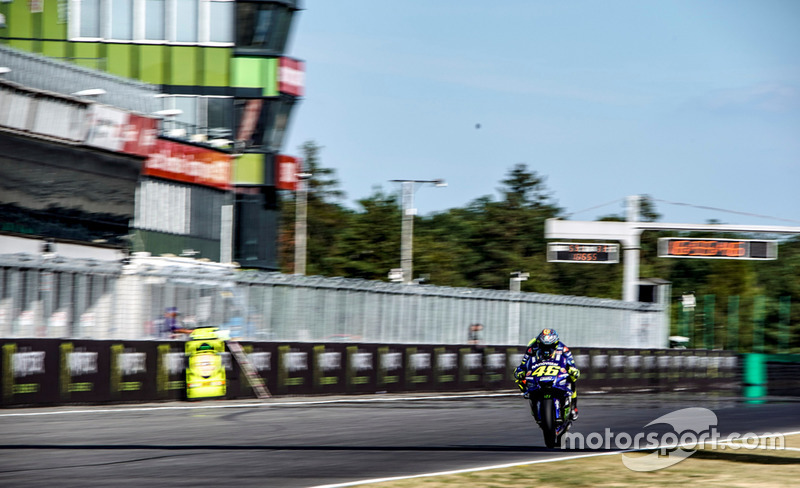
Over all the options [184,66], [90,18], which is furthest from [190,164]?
[90,18]

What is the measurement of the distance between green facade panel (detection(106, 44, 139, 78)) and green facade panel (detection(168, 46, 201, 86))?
1.48 m

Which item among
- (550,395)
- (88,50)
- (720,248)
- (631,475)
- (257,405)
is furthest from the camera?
(88,50)

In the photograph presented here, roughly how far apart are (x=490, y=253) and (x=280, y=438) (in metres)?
84.8

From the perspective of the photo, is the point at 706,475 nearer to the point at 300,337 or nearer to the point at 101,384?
the point at 101,384

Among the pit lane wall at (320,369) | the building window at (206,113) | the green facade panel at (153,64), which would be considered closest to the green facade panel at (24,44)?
the green facade panel at (153,64)

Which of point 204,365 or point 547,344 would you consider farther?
point 204,365

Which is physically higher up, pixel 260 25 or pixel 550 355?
pixel 260 25

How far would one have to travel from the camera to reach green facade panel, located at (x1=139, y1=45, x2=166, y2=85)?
137 feet

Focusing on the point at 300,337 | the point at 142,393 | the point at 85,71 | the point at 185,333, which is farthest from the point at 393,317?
the point at 85,71

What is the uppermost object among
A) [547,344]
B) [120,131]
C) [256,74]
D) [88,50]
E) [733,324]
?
[88,50]

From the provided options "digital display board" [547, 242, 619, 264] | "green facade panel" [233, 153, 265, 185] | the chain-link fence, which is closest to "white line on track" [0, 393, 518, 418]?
the chain-link fence

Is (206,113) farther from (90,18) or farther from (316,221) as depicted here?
(316,221)

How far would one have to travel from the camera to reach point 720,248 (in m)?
41.6

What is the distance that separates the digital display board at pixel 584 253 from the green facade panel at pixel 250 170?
1179cm
